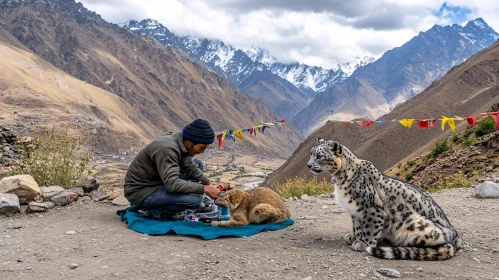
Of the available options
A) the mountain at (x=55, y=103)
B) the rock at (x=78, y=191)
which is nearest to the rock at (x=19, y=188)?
the rock at (x=78, y=191)

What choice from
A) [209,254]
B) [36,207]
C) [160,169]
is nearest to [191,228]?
[160,169]

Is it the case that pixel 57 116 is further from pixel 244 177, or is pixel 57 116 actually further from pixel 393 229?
pixel 393 229

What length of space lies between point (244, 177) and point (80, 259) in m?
140

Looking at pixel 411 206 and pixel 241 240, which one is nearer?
pixel 411 206

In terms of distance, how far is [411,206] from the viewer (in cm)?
628

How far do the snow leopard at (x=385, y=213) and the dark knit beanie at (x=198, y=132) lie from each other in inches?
85.0

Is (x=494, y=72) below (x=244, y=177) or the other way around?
the other way around

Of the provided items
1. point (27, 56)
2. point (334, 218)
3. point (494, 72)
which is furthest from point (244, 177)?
point (334, 218)

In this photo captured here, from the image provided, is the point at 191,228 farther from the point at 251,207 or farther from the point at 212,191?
the point at 251,207

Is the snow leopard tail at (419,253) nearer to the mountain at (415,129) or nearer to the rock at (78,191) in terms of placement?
the rock at (78,191)

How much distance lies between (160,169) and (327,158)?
10.2 ft

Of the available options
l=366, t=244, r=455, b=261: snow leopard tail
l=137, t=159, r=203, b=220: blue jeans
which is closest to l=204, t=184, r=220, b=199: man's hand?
l=137, t=159, r=203, b=220: blue jeans

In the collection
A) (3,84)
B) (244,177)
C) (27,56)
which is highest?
(27,56)

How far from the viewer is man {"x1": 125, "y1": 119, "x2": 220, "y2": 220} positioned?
305 inches
